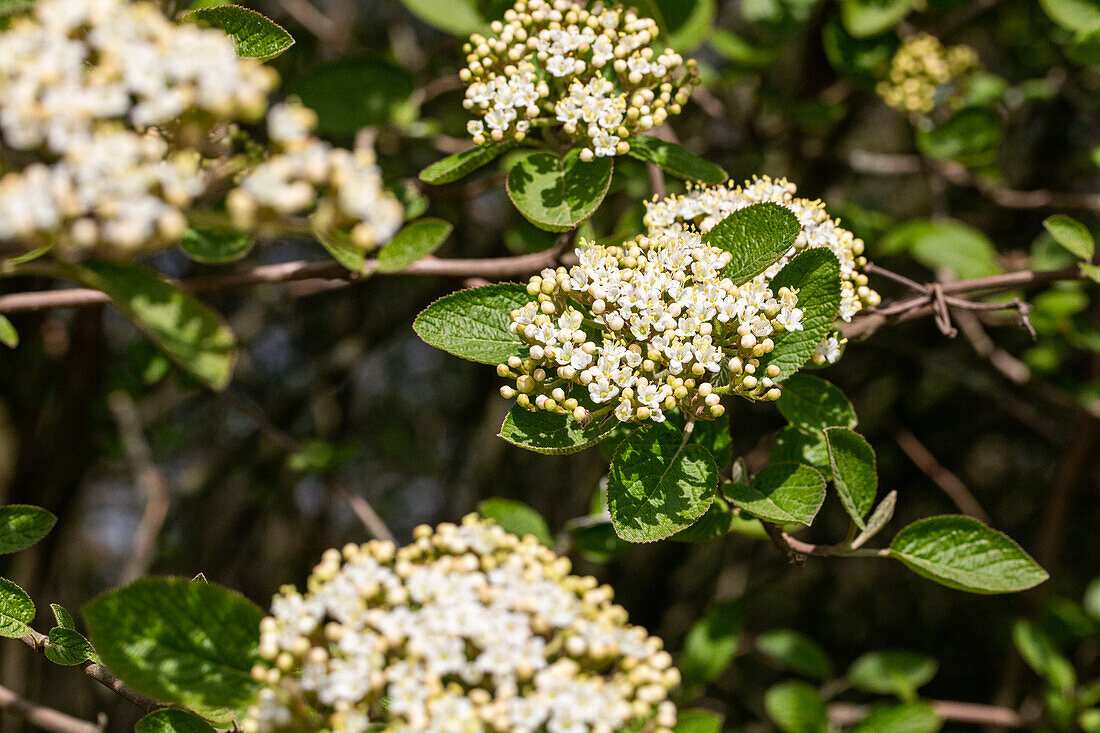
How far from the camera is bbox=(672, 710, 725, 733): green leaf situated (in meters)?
1.99

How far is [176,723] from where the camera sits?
4.19 ft

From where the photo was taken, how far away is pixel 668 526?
4.31ft

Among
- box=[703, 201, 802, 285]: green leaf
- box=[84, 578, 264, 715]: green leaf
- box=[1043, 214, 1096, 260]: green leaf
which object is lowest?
box=[84, 578, 264, 715]: green leaf

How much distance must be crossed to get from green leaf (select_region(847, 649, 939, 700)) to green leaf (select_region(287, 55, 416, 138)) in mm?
2531

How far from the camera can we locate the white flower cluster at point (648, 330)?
1.32 m

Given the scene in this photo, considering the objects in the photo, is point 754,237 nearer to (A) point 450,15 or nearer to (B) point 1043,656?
(A) point 450,15

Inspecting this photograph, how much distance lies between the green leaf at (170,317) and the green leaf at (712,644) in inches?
79.0

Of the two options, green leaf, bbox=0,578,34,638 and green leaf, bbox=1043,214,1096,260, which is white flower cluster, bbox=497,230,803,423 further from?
green leaf, bbox=0,578,34,638

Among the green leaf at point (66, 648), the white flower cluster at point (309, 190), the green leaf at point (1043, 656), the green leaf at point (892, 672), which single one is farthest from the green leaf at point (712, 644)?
the white flower cluster at point (309, 190)

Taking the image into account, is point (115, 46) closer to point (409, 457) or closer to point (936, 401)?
point (409, 457)

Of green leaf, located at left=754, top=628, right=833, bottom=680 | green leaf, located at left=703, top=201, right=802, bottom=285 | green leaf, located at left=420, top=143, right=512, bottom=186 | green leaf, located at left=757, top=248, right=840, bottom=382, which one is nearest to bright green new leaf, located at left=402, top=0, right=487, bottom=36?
green leaf, located at left=420, top=143, right=512, bottom=186

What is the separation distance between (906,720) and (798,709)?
31cm

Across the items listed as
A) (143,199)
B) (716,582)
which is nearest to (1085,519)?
(716,582)

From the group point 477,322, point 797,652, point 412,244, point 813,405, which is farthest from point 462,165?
point 797,652
